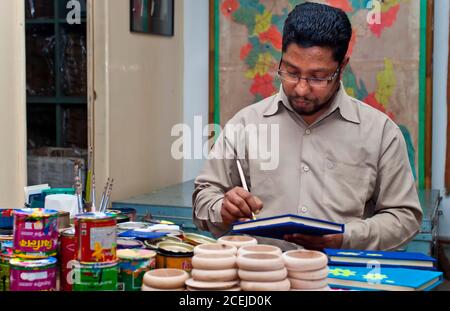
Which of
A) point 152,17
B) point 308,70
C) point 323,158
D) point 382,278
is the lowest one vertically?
point 382,278

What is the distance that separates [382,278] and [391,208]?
2.17ft

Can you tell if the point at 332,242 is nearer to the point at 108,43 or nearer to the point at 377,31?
the point at 108,43

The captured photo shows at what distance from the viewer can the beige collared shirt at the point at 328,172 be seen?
6.63 ft

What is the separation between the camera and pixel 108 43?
3.56m

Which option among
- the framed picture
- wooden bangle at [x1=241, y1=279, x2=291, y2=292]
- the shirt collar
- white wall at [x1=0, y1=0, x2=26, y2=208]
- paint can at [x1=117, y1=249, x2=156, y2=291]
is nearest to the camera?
wooden bangle at [x1=241, y1=279, x2=291, y2=292]

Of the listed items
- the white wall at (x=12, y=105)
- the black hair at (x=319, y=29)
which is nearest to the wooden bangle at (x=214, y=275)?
the black hair at (x=319, y=29)

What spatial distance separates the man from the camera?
1973mm

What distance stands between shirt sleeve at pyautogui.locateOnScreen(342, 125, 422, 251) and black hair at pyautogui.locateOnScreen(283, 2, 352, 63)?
1.15 feet

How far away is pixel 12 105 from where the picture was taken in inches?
121

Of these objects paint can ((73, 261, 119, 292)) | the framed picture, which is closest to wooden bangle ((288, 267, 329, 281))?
paint can ((73, 261, 119, 292))

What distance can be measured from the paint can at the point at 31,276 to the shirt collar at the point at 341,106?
3.53 ft

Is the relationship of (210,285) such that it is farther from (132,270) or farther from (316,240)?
(316,240)

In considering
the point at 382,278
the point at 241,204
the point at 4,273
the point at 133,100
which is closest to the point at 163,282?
the point at 4,273

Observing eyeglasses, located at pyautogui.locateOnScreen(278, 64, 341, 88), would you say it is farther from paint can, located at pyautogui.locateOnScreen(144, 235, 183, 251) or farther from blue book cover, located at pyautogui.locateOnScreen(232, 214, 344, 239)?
paint can, located at pyautogui.locateOnScreen(144, 235, 183, 251)
